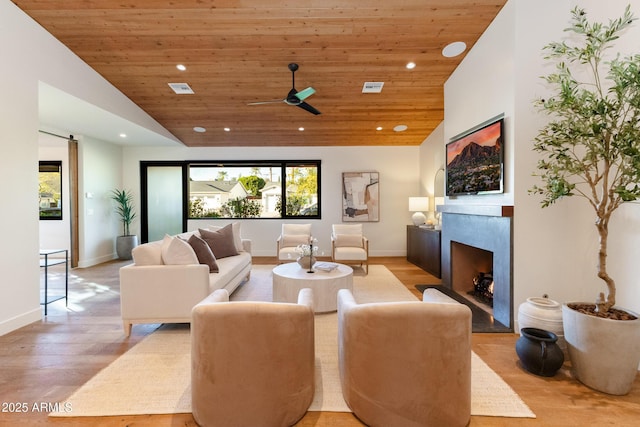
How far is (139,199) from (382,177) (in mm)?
5799

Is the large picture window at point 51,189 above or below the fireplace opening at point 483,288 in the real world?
above

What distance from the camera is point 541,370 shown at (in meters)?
2.09

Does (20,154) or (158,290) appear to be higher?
(20,154)

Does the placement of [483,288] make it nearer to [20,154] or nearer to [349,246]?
[349,246]

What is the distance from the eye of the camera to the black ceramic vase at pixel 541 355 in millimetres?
2076

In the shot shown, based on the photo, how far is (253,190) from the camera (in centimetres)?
702

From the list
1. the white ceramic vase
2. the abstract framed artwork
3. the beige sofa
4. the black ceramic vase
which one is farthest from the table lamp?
the beige sofa

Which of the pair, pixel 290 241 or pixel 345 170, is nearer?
pixel 290 241

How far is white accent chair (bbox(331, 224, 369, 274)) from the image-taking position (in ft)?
17.0

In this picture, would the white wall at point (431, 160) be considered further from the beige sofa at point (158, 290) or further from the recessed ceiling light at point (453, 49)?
the beige sofa at point (158, 290)

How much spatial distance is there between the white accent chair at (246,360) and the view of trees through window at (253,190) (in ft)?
17.8

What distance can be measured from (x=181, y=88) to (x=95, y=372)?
3.98 m

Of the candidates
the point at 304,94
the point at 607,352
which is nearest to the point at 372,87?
the point at 304,94

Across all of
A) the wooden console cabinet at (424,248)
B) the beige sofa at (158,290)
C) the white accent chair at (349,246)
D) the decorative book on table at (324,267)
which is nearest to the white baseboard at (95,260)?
the beige sofa at (158,290)
